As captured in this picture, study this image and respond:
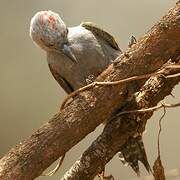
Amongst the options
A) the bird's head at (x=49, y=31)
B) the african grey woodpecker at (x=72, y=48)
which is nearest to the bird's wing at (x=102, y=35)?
the african grey woodpecker at (x=72, y=48)

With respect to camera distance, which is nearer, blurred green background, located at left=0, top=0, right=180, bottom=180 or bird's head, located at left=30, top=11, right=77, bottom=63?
bird's head, located at left=30, top=11, right=77, bottom=63

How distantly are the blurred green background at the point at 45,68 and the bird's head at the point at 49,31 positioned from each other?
0.58 metres

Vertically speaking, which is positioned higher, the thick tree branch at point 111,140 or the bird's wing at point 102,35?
the bird's wing at point 102,35

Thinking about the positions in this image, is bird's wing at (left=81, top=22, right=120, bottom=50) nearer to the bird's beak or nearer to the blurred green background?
the bird's beak

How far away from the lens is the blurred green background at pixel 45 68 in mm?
2061

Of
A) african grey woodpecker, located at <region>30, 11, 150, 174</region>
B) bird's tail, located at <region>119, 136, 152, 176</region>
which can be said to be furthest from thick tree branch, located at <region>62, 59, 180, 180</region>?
african grey woodpecker, located at <region>30, 11, 150, 174</region>

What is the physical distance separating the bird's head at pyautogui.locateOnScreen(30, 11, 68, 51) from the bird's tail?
0.41 meters

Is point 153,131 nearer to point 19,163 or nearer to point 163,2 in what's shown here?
point 163,2

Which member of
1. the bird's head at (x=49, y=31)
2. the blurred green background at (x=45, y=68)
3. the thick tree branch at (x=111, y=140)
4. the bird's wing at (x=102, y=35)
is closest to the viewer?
the thick tree branch at (x=111, y=140)

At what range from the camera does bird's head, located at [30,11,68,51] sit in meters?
1.45

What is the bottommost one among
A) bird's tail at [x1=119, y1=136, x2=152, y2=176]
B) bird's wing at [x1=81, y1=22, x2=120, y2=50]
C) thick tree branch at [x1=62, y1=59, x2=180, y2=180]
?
bird's tail at [x1=119, y1=136, x2=152, y2=176]

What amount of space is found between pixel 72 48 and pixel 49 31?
0.10 metres

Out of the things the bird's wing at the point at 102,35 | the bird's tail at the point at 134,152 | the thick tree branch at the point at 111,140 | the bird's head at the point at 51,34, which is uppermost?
the bird's head at the point at 51,34

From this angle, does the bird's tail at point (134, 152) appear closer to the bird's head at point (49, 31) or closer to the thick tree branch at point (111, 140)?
the thick tree branch at point (111, 140)
